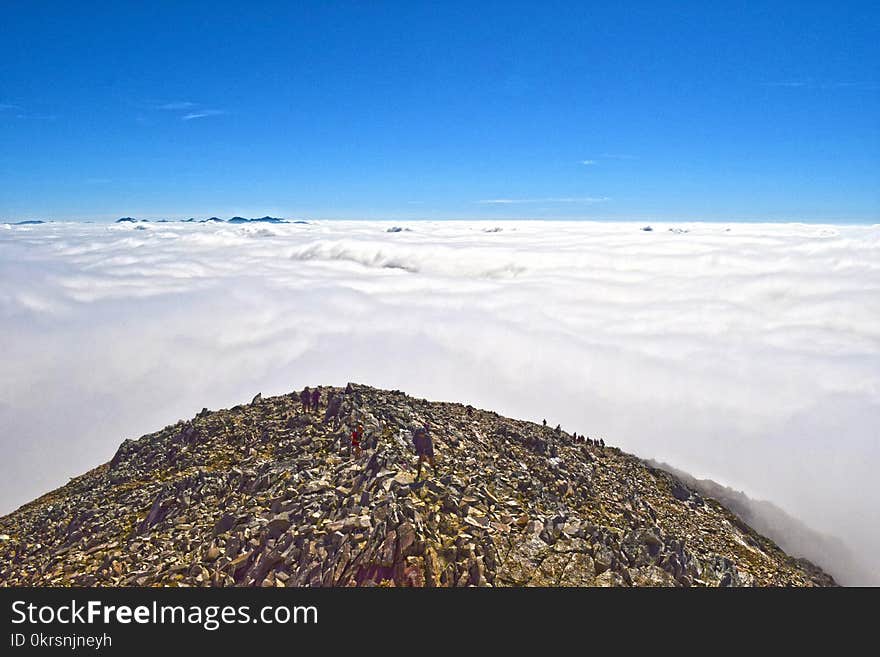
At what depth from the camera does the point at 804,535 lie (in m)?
70.1

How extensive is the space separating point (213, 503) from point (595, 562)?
2338cm

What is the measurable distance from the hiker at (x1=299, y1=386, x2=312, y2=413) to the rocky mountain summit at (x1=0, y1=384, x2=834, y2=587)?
799 mm

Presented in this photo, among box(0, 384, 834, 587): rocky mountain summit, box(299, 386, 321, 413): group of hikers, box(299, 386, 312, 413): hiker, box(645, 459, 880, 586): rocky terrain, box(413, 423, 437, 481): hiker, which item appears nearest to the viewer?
box(0, 384, 834, 587): rocky mountain summit

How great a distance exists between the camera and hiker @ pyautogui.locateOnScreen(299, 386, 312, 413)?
44.2 metres

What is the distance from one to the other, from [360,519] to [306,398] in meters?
22.8

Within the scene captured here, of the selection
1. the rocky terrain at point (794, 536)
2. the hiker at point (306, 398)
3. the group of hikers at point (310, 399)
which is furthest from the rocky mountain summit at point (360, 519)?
the rocky terrain at point (794, 536)

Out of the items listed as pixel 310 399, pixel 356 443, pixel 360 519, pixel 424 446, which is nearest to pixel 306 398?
pixel 310 399

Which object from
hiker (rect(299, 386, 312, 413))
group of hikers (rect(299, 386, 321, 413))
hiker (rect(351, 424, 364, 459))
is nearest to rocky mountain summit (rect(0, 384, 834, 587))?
hiker (rect(351, 424, 364, 459))

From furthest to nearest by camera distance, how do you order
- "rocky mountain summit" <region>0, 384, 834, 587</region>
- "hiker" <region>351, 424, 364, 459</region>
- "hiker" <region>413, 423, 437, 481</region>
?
"hiker" <region>351, 424, 364, 459</region>
"hiker" <region>413, 423, 437, 481</region>
"rocky mountain summit" <region>0, 384, 834, 587</region>

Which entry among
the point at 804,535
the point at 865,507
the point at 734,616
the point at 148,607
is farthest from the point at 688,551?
the point at 865,507

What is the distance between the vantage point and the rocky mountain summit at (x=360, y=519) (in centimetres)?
2367

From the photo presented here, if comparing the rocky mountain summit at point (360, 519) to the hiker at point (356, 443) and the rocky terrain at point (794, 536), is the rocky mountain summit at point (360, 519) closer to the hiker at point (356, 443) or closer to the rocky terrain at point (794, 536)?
the hiker at point (356, 443)

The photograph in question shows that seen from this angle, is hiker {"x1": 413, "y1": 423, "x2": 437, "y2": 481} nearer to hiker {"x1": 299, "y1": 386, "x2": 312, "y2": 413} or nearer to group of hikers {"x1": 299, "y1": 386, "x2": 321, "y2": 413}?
group of hikers {"x1": 299, "y1": 386, "x2": 321, "y2": 413}

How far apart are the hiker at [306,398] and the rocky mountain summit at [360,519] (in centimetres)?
80
